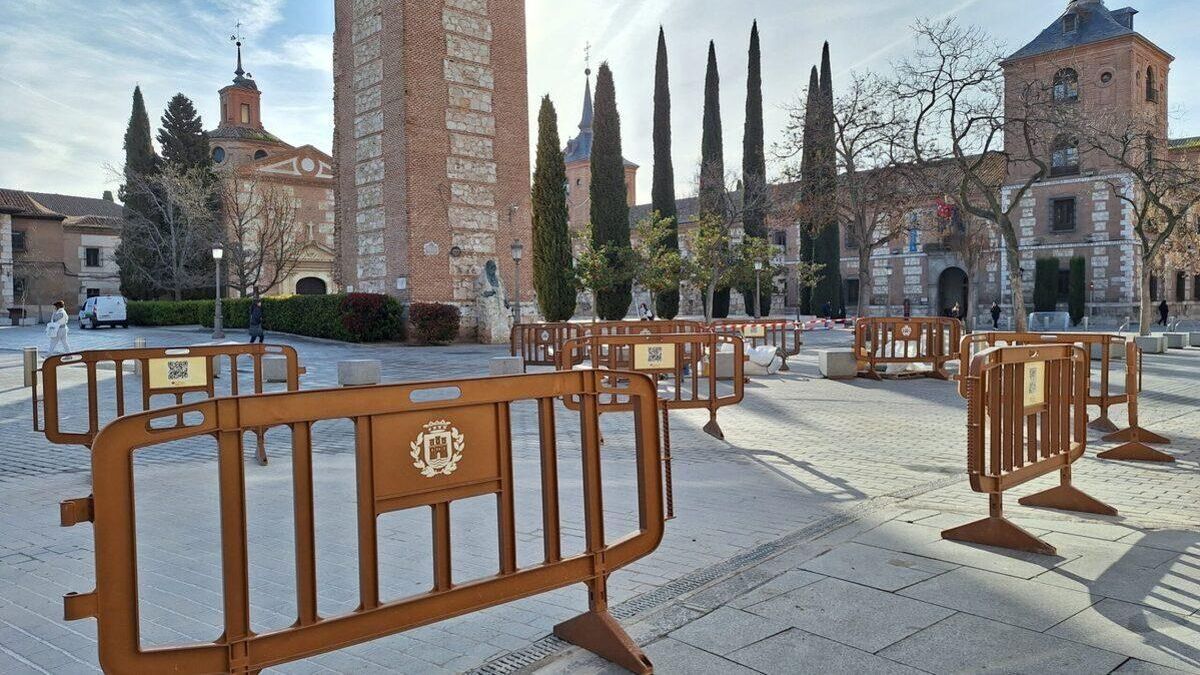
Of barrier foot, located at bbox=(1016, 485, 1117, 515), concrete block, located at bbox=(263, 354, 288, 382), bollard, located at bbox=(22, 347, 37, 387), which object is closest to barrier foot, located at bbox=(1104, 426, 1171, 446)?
barrier foot, located at bbox=(1016, 485, 1117, 515)

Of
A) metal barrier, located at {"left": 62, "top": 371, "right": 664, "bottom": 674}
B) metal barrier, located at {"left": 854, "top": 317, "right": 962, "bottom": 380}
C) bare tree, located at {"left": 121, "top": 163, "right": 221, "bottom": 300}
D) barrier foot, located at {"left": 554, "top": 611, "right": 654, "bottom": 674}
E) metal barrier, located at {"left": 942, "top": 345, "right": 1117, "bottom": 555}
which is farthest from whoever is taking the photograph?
bare tree, located at {"left": 121, "top": 163, "right": 221, "bottom": 300}

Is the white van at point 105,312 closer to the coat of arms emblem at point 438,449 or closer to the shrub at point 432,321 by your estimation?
the shrub at point 432,321

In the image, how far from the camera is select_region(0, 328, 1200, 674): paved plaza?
10.9 ft

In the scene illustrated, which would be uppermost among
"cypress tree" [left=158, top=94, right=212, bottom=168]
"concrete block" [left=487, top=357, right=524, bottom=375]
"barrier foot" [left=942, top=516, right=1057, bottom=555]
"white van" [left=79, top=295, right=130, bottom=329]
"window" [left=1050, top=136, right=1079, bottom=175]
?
"cypress tree" [left=158, top=94, right=212, bottom=168]

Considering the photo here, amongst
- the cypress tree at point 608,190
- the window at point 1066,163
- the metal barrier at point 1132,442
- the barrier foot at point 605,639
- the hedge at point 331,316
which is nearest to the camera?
the barrier foot at point 605,639

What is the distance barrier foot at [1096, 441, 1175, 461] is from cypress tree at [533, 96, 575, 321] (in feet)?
97.4

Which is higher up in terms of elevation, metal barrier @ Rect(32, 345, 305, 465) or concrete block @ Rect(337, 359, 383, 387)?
metal barrier @ Rect(32, 345, 305, 465)

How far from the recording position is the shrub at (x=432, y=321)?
2570 cm

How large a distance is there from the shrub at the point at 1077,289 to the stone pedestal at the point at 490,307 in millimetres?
29853

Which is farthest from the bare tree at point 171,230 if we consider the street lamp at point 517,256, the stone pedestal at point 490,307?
the street lamp at point 517,256

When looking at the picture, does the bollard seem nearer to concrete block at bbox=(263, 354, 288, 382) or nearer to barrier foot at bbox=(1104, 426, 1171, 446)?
concrete block at bbox=(263, 354, 288, 382)

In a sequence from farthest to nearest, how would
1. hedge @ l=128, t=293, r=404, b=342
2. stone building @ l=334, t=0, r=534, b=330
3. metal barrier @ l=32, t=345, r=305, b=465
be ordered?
stone building @ l=334, t=0, r=534, b=330
hedge @ l=128, t=293, r=404, b=342
metal barrier @ l=32, t=345, r=305, b=465

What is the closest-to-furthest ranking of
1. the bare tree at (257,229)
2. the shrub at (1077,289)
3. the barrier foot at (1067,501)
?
the barrier foot at (1067,501) < the shrub at (1077,289) < the bare tree at (257,229)

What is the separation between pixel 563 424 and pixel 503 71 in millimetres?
20873
